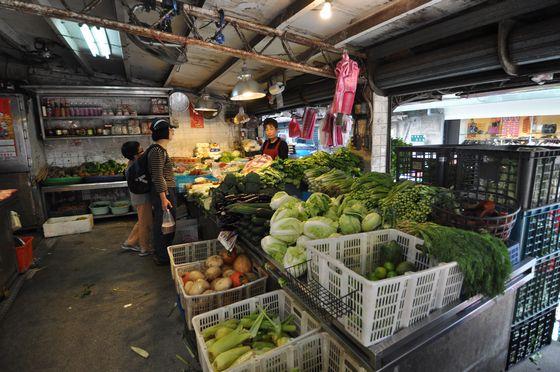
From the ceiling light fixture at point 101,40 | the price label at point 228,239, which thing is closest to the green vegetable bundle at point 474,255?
the price label at point 228,239

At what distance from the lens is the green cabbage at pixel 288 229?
7.10 feet

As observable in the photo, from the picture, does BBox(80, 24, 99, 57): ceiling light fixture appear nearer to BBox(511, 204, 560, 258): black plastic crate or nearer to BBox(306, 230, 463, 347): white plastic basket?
BBox(306, 230, 463, 347): white plastic basket

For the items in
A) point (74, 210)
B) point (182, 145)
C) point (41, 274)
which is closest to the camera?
point (41, 274)

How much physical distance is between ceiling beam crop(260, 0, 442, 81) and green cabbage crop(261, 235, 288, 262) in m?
2.54

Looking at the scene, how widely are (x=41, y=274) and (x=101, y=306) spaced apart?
1.72 m

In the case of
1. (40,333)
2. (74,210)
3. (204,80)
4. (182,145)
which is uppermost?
(204,80)

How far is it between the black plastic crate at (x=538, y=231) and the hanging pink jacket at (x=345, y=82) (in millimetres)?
2242

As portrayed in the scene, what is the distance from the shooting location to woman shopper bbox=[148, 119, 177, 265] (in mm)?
4234

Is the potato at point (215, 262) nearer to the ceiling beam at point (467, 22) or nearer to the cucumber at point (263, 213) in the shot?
the cucumber at point (263, 213)

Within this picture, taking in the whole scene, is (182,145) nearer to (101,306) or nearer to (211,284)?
(101,306)

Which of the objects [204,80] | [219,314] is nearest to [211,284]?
[219,314]

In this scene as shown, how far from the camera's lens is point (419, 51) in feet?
12.0

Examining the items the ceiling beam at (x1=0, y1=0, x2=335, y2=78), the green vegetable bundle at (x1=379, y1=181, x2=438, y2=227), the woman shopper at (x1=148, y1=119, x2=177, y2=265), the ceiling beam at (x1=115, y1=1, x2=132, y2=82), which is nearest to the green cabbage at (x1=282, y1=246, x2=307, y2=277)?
the green vegetable bundle at (x1=379, y1=181, x2=438, y2=227)

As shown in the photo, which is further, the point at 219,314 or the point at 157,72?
the point at 157,72
